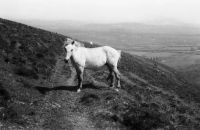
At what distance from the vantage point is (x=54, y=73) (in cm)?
3130

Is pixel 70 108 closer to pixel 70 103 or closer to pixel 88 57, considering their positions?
pixel 70 103

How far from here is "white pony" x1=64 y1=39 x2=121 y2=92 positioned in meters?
22.0

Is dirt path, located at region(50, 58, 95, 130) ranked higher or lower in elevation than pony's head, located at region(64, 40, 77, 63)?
lower

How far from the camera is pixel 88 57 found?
2305cm

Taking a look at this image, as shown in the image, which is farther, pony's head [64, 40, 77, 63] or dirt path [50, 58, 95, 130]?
pony's head [64, 40, 77, 63]

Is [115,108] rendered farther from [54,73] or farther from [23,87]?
[54,73]

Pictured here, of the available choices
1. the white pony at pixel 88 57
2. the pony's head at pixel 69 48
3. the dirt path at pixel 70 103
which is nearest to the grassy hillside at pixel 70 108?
the dirt path at pixel 70 103

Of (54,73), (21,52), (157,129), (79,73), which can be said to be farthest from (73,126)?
(21,52)

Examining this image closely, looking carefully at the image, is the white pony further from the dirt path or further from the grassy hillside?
the grassy hillside

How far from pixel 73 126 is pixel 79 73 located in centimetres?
667

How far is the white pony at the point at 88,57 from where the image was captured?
72.0 feet

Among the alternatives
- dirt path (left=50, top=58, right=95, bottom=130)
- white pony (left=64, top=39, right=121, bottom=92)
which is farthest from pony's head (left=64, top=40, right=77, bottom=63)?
dirt path (left=50, top=58, right=95, bottom=130)

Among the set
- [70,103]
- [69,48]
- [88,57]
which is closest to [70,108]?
[70,103]

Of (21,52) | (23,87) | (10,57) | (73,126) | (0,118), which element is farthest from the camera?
(21,52)
